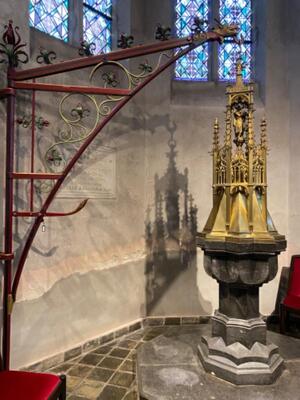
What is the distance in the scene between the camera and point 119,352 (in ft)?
9.50

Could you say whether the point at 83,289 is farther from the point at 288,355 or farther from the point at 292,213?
the point at 292,213

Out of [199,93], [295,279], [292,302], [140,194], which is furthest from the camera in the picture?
[199,93]

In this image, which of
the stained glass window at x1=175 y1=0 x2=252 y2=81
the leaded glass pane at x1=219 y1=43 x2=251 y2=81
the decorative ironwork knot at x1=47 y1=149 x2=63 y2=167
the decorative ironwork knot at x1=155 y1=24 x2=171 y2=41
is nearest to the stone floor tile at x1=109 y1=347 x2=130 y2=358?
the decorative ironwork knot at x1=47 y1=149 x2=63 y2=167

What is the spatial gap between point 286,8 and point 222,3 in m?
0.77

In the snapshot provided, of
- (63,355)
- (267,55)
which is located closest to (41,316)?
(63,355)

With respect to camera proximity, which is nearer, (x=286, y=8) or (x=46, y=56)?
(x=46, y=56)

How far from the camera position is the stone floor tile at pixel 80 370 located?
98.5 inches

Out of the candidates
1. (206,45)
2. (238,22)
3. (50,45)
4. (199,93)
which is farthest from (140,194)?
(238,22)

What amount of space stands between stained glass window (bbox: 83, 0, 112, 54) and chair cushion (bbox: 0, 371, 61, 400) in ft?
9.68

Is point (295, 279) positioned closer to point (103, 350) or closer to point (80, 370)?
point (103, 350)

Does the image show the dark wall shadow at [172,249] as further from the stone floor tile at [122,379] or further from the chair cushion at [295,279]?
the stone floor tile at [122,379]

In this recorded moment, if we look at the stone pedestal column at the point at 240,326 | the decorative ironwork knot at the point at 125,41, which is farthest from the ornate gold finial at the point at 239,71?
the stone pedestal column at the point at 240,326

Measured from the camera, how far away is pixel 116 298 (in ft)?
10.7

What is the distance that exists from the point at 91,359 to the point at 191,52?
360cm
